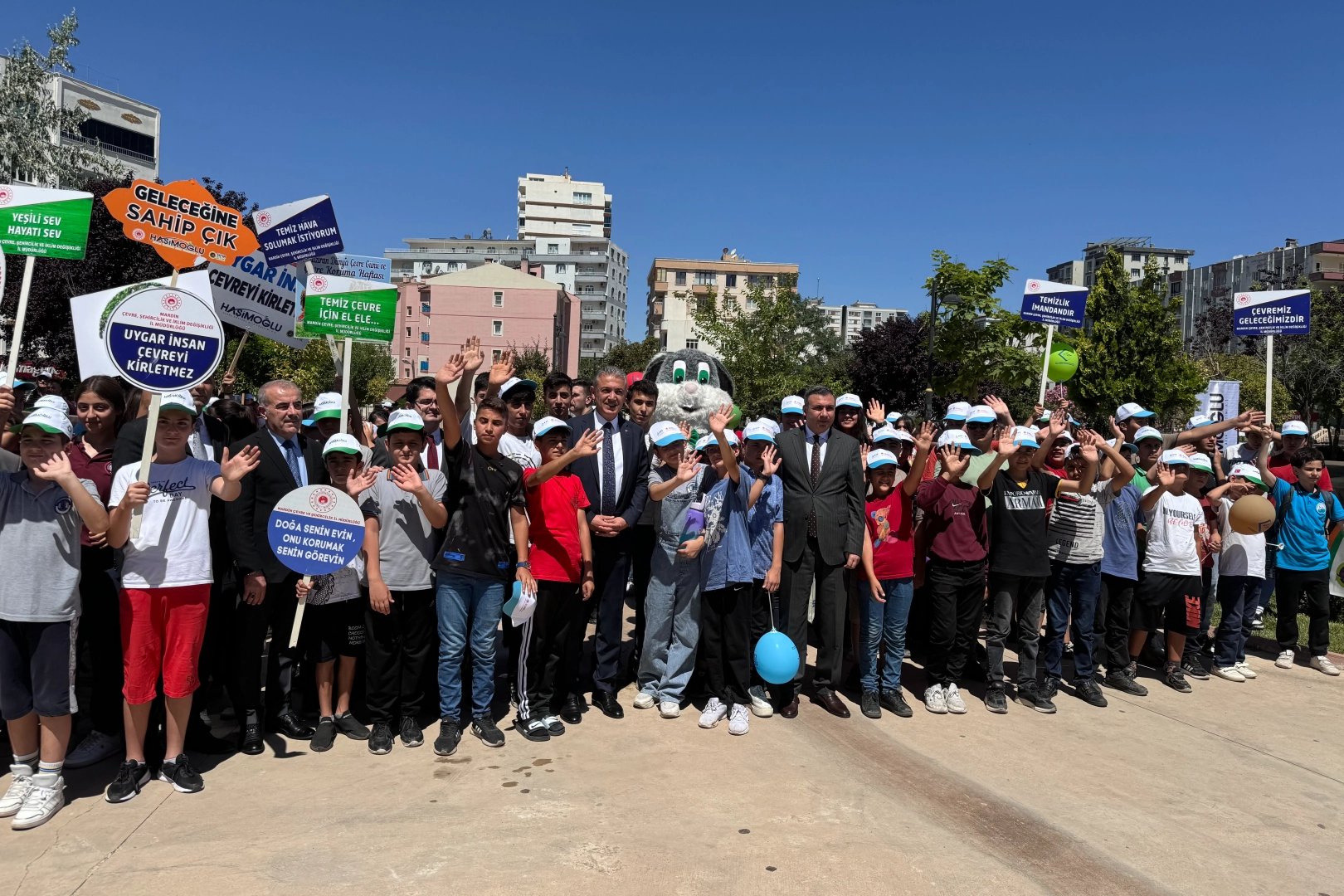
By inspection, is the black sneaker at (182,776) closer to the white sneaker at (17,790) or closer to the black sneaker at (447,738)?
the white sneaker at (17,790)

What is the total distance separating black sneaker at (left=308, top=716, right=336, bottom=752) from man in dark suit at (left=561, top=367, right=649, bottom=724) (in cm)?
141

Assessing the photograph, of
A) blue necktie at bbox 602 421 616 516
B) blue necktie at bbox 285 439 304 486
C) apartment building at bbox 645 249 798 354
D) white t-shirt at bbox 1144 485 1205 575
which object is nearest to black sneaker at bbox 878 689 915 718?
blue necktie at bbox 602 421 616 516

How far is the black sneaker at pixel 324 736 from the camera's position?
4.86 meters

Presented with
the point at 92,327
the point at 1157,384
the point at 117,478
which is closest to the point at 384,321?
the point at 92,327

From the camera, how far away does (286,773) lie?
178 inches

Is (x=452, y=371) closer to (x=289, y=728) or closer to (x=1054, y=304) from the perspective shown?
(x=289, y=728)

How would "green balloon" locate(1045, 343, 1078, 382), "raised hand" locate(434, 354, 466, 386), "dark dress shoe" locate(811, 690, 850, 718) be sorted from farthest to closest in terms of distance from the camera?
1. "green balloon" locate(1045, 343, 1078, 382)
2. "dark dress shoe" locate(811, 690, 850, 718)
3. "raised hand" locate(434, 354, 466, 386)

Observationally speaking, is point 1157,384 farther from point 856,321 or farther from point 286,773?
point 856,321

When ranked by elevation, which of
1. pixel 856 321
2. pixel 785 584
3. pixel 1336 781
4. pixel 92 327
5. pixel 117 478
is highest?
pixel 856 321

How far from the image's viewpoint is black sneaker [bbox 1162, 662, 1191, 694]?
6688 mm

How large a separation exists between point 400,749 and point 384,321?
3559 mm

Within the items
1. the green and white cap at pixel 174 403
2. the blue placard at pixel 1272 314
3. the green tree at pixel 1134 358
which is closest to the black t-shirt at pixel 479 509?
the green and white cap at pixel 174 403

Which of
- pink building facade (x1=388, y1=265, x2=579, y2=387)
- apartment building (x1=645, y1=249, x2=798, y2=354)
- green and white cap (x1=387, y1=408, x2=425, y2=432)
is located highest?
apartment building (x1=645, y1=249, x2=798, y2=354)

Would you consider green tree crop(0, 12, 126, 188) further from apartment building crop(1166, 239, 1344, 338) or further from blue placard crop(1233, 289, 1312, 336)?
apartment building crop(1166, 239, 1344, 338)
